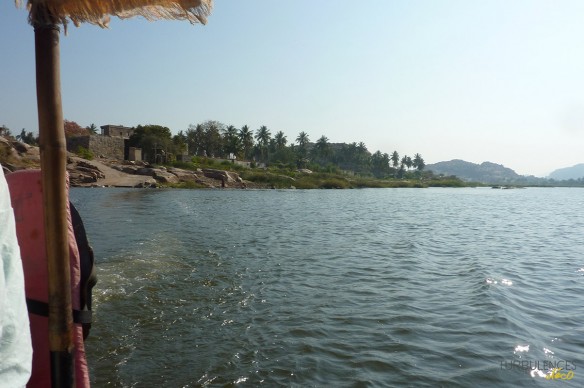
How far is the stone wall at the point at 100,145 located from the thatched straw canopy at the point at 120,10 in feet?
250

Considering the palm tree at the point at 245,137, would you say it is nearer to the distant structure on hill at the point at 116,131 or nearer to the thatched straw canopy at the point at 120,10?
the distant structure on hill at the point at 116,131

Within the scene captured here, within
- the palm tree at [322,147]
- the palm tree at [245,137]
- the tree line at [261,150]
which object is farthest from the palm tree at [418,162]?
the palm tree at [245,137]

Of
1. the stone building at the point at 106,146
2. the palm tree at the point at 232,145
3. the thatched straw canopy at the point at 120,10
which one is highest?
the palm tree at the point at 232,145

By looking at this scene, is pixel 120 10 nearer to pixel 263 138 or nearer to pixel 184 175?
pixel 184 175

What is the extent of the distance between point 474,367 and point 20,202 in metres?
5.92

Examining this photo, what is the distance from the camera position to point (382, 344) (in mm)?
6602

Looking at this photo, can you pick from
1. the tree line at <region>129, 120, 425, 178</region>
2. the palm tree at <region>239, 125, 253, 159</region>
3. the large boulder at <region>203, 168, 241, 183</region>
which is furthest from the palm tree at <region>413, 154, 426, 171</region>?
the large boulder at <region>203, 168, 241, 183</region>

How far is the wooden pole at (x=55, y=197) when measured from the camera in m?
2.66

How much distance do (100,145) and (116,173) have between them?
49.7 feet

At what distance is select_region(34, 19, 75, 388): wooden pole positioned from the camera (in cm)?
266

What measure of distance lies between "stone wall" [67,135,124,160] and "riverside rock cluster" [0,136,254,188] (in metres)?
4.88

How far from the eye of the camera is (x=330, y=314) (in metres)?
7.99

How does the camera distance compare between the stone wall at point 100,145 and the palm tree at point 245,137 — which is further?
the palm tree at point 245,137

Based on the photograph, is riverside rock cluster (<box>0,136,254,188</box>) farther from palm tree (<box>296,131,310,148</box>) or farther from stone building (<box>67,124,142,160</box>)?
palm tree (<box>296,131,310,148</box>)
